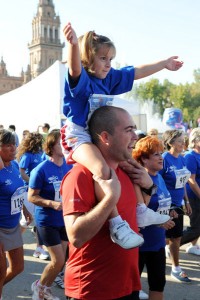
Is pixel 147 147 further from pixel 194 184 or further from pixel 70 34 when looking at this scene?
pixel 194 184

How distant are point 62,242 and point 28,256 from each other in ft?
6.77

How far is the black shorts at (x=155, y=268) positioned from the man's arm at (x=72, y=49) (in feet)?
6.59

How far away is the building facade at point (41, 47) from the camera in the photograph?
12431cm

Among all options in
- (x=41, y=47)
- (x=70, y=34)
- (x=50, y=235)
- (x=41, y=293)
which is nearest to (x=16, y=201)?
(x=50, y=235)

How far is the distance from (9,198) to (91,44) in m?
2.18

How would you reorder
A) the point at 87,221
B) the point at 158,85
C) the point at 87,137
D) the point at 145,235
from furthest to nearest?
the point at 158,85 → the point at 145,235 → the point at 87,137 → the point at 87,221

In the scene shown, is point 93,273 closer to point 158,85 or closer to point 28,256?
point 28,256

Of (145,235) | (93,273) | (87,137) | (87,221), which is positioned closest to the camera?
(87,221)

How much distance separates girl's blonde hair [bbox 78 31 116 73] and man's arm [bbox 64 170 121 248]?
879 millimetres

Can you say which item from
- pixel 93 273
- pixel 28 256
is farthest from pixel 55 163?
pixel 93 273

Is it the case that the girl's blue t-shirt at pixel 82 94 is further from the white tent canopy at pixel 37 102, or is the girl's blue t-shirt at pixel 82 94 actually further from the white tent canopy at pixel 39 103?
the white tent canopy at pixel 37 102

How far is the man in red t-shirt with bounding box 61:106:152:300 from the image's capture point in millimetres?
2348

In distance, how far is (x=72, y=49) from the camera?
8.07 ft

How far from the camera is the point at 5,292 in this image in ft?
17.1
